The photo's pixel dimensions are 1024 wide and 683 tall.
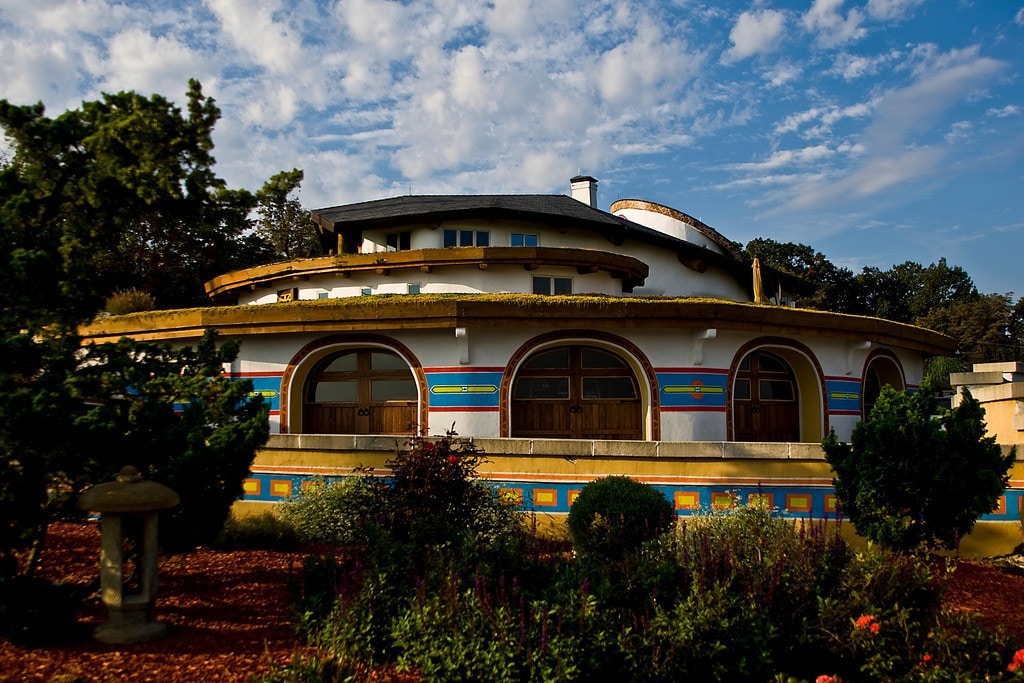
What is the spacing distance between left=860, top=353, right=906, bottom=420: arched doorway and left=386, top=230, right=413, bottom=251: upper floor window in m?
12.9

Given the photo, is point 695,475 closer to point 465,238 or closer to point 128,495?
point 128,495

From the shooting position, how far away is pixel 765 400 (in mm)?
19797

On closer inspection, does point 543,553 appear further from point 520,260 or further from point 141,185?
point 520,260

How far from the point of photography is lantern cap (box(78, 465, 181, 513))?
7387mm

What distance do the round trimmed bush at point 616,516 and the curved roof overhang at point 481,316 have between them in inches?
229

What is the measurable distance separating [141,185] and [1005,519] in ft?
42.1

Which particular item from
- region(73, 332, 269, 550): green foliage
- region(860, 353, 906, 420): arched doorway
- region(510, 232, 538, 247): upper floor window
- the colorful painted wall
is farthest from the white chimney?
region(73, 332, 269, 550): green foliage

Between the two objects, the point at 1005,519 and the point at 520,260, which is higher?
the point at 520,260

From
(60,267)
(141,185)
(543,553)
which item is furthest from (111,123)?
(543,553)

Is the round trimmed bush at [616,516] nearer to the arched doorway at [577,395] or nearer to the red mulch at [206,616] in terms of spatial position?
the red mulch at [206,616]

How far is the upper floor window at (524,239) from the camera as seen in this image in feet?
76.5

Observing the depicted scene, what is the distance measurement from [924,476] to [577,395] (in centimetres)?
868

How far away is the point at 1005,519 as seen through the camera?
12344 millimetres

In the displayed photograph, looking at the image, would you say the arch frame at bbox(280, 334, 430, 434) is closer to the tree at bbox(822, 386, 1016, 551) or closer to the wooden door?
the wooden door
